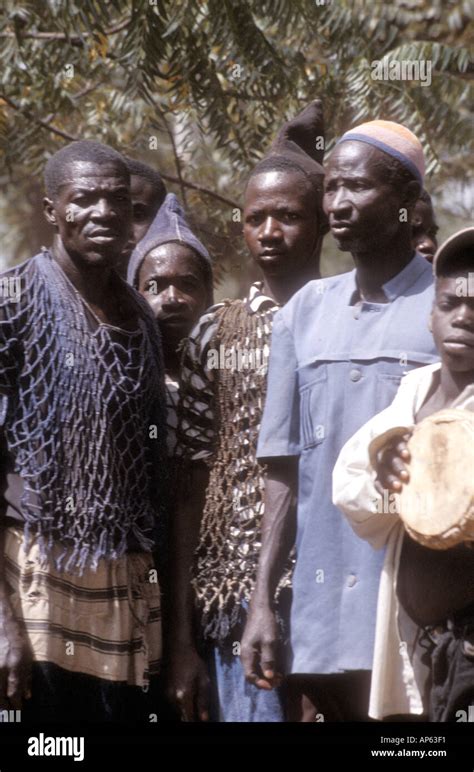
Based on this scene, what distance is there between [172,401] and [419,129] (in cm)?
267

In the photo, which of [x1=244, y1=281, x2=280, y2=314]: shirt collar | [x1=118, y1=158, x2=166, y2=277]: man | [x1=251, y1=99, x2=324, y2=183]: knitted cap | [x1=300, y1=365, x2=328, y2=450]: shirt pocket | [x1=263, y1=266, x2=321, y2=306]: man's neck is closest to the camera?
[x1=300, y1=365, x2=328, y2=450]: shirt pocket

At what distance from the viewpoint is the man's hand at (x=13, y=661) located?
457 centimetres

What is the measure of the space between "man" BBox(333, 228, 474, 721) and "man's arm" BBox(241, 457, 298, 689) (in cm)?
42

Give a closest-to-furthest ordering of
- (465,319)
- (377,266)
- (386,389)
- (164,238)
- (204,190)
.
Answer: (465,319) < (386,389) < (377,266) < (164,238) < (204,190)

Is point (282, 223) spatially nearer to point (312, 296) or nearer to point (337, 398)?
point (312, 296)

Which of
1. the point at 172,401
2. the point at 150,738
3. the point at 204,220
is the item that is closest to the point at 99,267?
the point at 172,401

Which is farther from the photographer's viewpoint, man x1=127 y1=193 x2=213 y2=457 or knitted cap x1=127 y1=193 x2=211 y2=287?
knitted cap x1=127 y1=193 x2=211 y2=287

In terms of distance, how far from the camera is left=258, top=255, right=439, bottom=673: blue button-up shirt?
14.8ft

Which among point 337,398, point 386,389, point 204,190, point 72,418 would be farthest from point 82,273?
point 204,190

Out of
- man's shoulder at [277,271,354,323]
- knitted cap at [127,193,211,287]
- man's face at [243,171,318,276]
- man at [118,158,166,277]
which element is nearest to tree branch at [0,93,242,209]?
man at [118,158,166,277]

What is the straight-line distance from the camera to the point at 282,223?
535 centimetres

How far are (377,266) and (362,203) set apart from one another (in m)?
0.20

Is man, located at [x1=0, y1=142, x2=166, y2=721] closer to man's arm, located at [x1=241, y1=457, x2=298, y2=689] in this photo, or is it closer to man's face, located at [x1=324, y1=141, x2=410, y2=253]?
man's arm, located at [x1=241, y1=457, x2=298, y2=689]

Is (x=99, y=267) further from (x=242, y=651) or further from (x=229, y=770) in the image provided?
(x=229, y=770)
